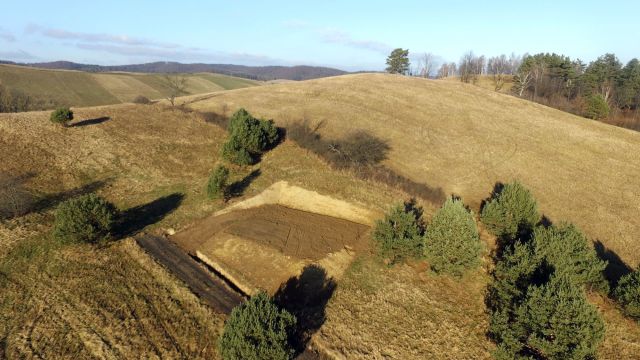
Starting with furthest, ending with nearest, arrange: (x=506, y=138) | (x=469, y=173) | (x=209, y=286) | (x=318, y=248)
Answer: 1. (x=506, y=138)
2. (x=469, y=173)
3. (x=318, y=248)
4. (x=209, y=286)

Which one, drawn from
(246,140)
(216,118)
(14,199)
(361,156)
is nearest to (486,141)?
(361,156)

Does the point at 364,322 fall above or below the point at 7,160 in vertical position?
below

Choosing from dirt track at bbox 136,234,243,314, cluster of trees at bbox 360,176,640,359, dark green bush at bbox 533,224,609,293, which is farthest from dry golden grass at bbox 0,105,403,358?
dark green bush at bbox 533,224,609,293

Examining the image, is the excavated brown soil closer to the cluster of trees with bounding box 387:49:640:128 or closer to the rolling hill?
the rolling hill

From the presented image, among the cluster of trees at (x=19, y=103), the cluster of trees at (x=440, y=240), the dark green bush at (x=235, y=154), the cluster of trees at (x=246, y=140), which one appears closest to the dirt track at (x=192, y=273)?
the cluster of trees at (x=440, y=240)

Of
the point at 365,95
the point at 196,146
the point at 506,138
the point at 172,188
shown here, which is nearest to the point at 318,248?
the point at 172,188

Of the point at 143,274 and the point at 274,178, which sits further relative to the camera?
the point at 274,178

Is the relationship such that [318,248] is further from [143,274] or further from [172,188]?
[172,188]
